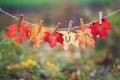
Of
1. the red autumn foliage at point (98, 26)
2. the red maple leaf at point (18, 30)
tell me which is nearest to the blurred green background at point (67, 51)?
the red autumn foliage at point (98, 26)

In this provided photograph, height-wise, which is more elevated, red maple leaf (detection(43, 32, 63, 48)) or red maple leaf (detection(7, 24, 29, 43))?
red maple leaf (detection(7, 24, 29, 43))

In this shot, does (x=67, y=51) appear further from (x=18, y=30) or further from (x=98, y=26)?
(x=18, y=30)

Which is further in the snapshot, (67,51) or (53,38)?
Result: (67,51)

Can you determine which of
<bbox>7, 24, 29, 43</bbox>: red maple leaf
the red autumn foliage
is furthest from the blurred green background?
<bbox>7, 24, 29, 43</bbox>: red maple leaf

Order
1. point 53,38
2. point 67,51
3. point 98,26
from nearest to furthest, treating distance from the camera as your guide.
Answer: point 53,38, point 98,26, point 67,51

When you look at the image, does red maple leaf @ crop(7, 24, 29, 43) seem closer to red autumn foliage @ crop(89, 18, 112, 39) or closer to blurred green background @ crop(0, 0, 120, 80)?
red autumn foliage @ crop(89, 18, 112, 39)

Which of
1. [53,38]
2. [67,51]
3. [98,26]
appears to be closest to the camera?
[53,38]

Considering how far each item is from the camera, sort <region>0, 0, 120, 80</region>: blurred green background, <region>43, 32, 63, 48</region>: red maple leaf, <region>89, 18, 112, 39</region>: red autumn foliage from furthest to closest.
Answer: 1. <region>0, 0, 120, 80</region>: blurred green background
2. <region>89, 18, 112, 39</region>: red autumn foliage
3. <region>43, 32, 63, 48</region>: red maple leaf

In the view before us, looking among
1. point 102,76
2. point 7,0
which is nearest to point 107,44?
point 102,76

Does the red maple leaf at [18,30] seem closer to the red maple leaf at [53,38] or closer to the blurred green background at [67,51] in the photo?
the red maple leaf at [53,38]

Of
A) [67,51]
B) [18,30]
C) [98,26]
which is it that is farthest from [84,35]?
[67,51]
